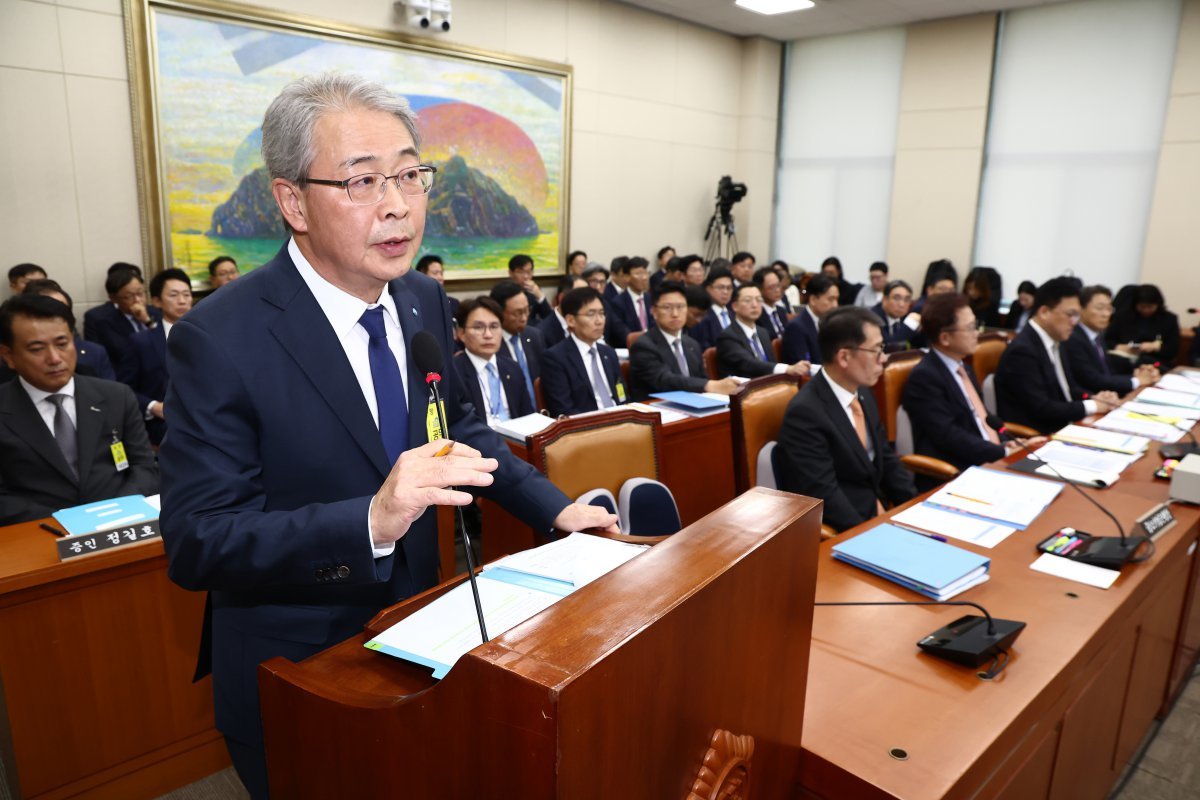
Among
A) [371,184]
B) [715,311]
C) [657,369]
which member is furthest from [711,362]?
[371,184]

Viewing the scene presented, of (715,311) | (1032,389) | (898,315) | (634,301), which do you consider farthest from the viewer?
(634,301)

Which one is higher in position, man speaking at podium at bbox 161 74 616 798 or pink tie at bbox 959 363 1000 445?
man speaking at podium at bbox 161 74 616 798

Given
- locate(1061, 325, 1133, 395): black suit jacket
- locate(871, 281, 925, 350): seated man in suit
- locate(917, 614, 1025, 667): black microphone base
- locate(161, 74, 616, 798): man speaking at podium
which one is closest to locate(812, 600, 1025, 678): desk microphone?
locate(917, 614, 1025, 667): black microphone base

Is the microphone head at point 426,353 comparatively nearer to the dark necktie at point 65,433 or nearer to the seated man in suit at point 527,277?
the dark necktie at point 65,433

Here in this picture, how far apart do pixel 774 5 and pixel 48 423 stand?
7969mm

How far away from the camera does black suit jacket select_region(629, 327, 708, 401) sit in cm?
442

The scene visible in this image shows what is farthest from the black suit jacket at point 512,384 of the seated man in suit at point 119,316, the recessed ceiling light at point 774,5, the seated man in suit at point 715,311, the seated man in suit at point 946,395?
the recessed ceiling light at point 774,5

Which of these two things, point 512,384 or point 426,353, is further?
point 512,384

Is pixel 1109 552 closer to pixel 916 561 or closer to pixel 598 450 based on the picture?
pixel 916 561

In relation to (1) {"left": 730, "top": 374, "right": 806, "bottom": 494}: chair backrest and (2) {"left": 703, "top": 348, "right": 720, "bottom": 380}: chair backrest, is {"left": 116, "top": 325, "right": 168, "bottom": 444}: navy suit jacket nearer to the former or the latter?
(2) {"left": 703, "top": 348, "right": 720, "bottom": 380}: chair backrest

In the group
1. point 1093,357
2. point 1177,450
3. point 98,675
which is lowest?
point 98,675

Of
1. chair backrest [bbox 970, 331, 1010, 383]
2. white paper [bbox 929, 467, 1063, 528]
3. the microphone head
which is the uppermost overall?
the microphone head

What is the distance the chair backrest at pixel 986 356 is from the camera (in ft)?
15.4

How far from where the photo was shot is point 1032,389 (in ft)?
13.0
